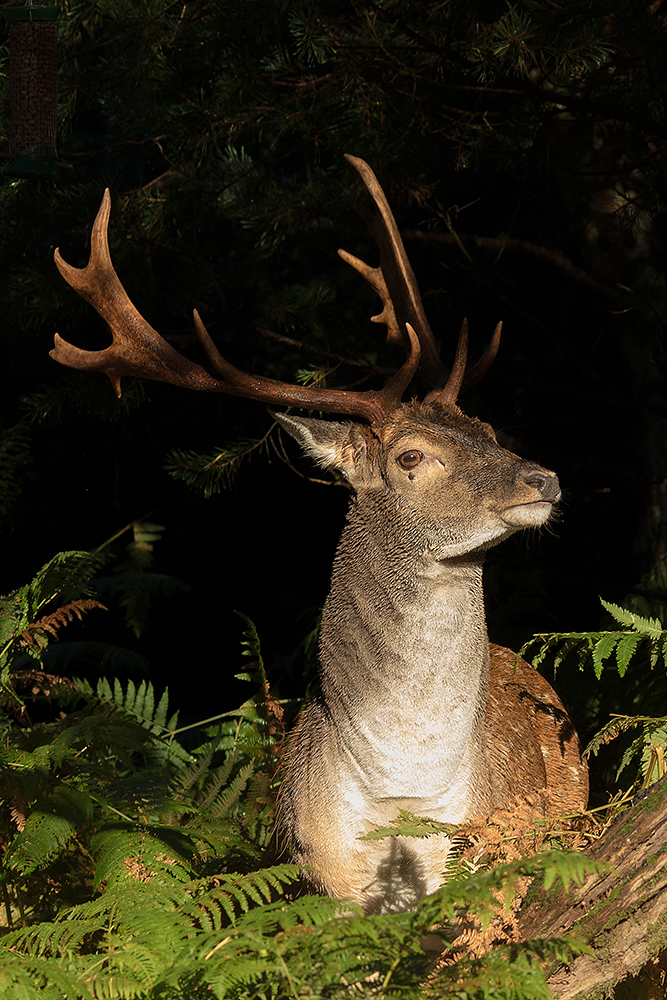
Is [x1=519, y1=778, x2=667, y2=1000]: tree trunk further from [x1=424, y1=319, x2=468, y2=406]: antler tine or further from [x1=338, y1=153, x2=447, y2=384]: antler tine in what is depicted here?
[x1=338, y1=153, x2=447, y2=384]: antler tine

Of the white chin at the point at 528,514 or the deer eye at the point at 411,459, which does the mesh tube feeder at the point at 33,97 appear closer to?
the deer eye at the point at 411,459

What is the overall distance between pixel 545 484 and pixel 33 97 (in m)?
2.55

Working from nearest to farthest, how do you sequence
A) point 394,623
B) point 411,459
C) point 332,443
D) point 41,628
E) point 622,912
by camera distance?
point 622,912 → point 394,623 → point 411,459 → point 332,443 → point 41,628

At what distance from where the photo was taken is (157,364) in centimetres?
343

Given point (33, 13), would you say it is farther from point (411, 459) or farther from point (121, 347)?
point (411, 459)

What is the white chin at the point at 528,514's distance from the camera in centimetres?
303

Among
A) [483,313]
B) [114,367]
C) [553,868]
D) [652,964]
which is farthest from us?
[483,313]

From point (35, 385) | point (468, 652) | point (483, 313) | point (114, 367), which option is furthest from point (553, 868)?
point (35, 385)

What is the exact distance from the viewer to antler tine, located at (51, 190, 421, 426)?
3383mm

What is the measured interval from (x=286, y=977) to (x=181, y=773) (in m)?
2.48

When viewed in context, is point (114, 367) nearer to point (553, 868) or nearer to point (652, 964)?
point (553, 868)

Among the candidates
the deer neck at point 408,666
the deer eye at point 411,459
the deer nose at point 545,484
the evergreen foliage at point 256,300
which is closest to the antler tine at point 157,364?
the deer eye at point 411,459

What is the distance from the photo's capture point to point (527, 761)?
11.6ft

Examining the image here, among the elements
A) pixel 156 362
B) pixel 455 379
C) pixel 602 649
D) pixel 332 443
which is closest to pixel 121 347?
pixel 156 362
